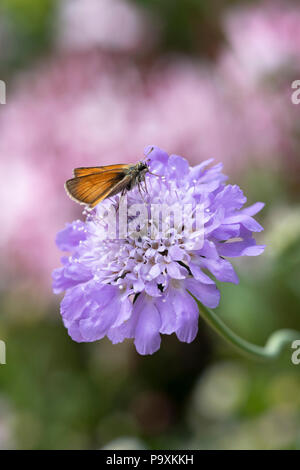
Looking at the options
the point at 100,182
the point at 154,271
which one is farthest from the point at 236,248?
the point at 100,182

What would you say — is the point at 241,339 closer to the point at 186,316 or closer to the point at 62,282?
the point at 186,316

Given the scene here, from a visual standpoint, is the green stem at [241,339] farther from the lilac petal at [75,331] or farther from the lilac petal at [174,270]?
the lilac petal at [75,331]

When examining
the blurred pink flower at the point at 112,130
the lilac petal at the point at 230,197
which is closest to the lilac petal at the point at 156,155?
the lilac petal at the point at 230,197

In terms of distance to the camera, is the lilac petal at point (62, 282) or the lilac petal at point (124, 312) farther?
the lilac petal at point (62, 282)

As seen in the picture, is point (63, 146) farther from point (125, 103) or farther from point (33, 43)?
point (33, 43)

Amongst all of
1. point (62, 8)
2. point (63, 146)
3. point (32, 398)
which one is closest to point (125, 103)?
point (63, 146)
